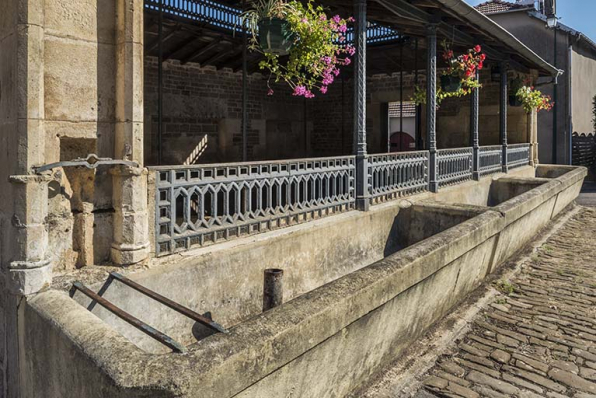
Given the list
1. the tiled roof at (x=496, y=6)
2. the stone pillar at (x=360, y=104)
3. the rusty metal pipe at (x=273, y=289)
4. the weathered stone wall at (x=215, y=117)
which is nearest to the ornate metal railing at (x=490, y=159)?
the weathered stone wall at (x=215, y=117)

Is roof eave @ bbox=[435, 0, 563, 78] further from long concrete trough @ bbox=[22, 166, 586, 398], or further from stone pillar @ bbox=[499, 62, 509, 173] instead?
long concrete trough @ bbox=[22, 166, 586, 398]

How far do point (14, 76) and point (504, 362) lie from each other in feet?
12.5

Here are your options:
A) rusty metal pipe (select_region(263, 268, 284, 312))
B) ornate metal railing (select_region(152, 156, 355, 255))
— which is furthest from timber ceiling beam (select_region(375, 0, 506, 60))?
rusty metal pipe (select_region(263, 268, 284, 312))

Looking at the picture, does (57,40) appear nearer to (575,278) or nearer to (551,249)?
(575,278)

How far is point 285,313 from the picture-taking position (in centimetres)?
235

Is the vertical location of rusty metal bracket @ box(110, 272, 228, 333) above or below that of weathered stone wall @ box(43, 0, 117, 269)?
below

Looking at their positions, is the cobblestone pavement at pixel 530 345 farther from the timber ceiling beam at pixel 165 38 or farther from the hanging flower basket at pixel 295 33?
the timber ceiling beam at pixel 165 38

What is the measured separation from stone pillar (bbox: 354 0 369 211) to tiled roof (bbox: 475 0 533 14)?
53.9ft

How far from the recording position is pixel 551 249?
7.02 metres

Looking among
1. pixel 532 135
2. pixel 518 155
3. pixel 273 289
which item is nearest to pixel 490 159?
pixel 518 155

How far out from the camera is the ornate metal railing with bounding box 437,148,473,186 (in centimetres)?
798

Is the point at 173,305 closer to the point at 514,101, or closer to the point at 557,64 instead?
the point at 514,101

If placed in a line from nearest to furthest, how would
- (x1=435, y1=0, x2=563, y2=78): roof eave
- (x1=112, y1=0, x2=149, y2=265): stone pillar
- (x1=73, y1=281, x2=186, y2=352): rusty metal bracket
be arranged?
(x1=73, y1=281, x2=186, y2=352): rusty metal bracket < (x1=112, y1=0, x2=149, y2=265): stone pillar < (x1=435, y1=0, x2=563, y2=78): roof eave

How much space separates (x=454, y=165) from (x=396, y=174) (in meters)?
2.50
